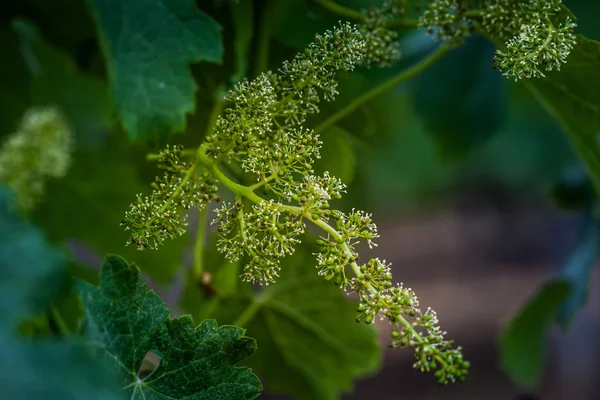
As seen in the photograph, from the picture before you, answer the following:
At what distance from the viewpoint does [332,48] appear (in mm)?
1005

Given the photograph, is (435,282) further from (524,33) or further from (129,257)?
(524,33)

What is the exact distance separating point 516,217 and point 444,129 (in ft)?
18.1

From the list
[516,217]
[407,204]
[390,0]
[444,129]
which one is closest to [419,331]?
[390,0]

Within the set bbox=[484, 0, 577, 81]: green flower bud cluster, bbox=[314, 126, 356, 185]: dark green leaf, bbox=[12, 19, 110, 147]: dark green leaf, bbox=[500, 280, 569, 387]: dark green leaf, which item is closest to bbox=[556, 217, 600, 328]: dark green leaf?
bbox=[500, 280, 569, 387]: dark green leaf

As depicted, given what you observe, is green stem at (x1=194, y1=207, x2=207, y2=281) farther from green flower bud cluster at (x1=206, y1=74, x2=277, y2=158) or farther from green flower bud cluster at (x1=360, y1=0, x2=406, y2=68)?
green flower bud cluster at (x1=360, y1=0, x2=406, y2=68)

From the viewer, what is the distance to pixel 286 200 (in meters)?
0.93

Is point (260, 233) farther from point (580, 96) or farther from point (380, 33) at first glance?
point (580, 96)

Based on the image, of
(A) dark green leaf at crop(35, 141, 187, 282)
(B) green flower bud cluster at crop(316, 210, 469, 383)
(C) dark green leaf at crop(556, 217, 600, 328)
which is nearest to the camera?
(B) green flower bud cluster at crop(316, 210, 469, 383)

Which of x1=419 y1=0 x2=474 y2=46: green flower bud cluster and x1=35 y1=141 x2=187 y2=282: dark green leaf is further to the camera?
x1=35 y1=141 x2=187 y2=282: dark green leaf

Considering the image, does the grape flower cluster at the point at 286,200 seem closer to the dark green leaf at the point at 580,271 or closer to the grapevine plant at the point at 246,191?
the grapevine plant at the point at 246,191

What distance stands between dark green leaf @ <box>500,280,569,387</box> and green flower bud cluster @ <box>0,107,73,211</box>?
1.38m

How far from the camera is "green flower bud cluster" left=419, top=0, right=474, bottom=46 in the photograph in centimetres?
109

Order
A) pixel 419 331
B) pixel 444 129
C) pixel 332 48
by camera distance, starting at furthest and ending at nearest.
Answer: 1. pixel 444 129
2. pixel 332 48
3. pixel 419 331

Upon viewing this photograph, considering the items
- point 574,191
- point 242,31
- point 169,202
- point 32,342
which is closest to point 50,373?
point 32,342
